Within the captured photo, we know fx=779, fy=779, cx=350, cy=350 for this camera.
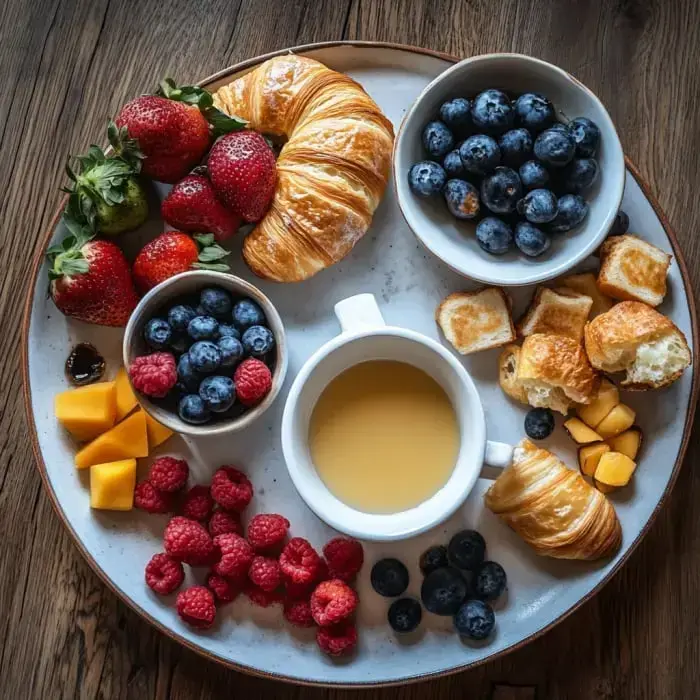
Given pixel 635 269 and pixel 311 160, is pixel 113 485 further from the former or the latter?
pixel 635 269

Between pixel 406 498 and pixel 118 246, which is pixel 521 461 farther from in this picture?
pixel 118 246

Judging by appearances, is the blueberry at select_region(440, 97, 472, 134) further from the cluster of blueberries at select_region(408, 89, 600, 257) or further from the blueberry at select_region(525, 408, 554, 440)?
the blueberry at select_region(525, 408, 554, 440)

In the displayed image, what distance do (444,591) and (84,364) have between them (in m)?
0.87

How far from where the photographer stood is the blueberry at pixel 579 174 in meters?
1.51

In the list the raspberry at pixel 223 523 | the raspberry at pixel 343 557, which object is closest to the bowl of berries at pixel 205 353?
the raspberry at pixel 223 523

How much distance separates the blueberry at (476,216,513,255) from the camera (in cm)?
153

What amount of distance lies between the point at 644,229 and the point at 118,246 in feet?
3.56

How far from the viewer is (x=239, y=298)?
152 cm

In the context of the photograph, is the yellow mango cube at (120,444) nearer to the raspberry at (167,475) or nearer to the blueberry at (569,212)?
the raspberry at (167,475)

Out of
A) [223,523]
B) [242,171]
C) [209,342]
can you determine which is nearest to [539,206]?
[242,171]

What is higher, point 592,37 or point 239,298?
point 592,37

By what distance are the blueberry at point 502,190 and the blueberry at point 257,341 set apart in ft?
1.65

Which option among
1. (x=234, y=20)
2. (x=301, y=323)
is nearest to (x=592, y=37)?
(x=234, y=20)

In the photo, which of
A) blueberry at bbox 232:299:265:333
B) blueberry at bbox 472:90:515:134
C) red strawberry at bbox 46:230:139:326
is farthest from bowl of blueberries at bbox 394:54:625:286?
red strawberry at bbox 46:230:139:326
